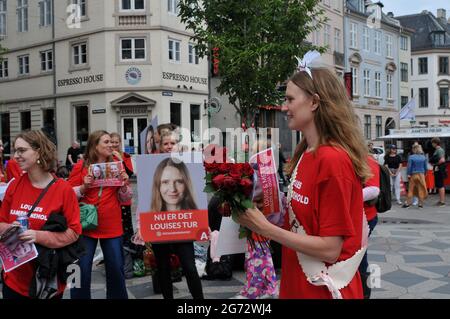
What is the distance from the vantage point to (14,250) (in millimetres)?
3490

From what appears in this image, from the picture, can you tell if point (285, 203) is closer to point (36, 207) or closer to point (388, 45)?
point (36, 207)

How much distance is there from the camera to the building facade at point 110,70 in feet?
92.9

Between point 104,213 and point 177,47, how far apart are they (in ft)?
84.3

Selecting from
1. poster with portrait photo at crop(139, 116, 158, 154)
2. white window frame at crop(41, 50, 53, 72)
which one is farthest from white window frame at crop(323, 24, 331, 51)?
poster with portrait photo at crop(139, 116, 158, 154)

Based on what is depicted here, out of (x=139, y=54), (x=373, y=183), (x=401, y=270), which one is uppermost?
(x=139, y=54)

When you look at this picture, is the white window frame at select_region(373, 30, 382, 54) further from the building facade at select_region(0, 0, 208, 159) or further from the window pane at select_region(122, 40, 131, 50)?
the window pane at select_region(122, 40, 131, 50)

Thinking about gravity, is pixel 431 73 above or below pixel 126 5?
above

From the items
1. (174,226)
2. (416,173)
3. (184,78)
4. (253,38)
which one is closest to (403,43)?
(184,78)

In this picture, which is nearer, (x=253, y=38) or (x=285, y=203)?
(x=285, y=203)

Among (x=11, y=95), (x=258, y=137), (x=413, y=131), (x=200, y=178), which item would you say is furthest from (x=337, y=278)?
(x=11, y=95)

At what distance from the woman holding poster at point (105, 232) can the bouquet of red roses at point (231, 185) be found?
289 cm

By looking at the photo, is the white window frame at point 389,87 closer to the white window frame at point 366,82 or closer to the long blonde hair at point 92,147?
the white window frame at point 366,82

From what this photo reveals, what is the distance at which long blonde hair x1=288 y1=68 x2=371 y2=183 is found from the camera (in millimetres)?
2285

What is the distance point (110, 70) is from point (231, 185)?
27.3 m
